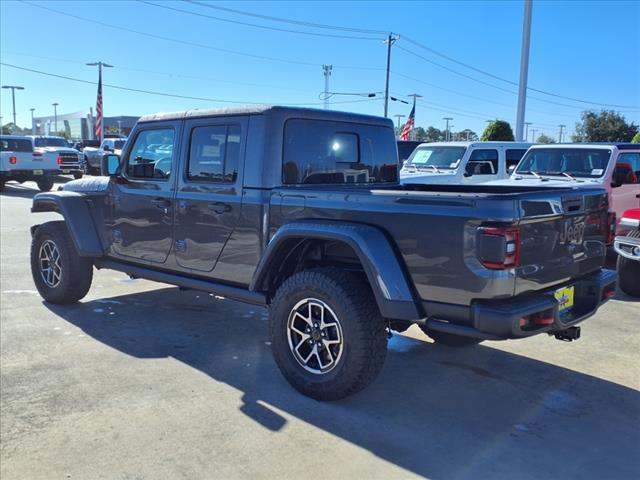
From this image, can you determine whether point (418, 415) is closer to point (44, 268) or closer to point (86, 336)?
point (86, 336)

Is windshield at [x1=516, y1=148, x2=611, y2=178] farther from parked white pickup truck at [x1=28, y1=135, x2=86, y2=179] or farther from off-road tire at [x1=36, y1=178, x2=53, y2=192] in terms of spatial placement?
off-road tire at [x1=36, y1=178, x2=53, y2=192]

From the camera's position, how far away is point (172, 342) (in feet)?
15.8

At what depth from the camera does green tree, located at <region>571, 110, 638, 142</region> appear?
4094 cm

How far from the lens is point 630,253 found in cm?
619

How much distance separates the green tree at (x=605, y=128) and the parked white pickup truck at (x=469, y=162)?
1328 inches

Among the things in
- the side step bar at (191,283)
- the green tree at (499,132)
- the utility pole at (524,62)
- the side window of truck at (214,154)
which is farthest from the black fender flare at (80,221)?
the green tree at (499,132)

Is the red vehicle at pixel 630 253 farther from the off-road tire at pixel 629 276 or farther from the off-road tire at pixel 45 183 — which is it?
the off-road tire at pixel 45 183

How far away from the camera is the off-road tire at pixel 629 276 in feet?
21.6

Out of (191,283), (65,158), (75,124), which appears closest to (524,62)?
(65,158)

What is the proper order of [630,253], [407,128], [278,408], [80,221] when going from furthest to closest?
1. [407,128]
2. [630,253]
3. [80,221]
4. [278,408]

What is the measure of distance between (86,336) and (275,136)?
8.23 feet

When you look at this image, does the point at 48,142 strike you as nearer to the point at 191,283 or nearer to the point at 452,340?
the point at 191,283

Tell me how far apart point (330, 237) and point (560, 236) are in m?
1.39

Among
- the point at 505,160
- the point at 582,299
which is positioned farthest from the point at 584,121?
the point at 582,299
